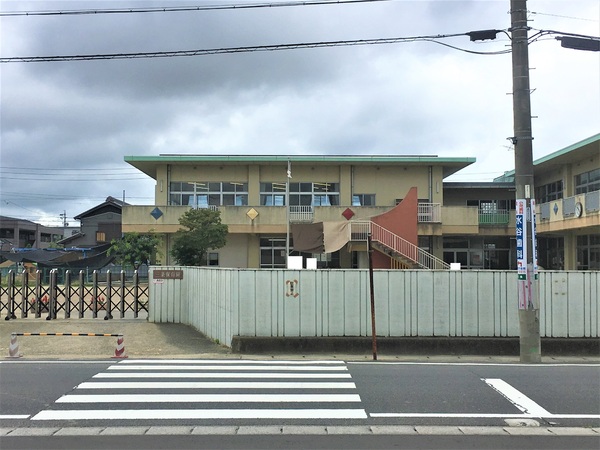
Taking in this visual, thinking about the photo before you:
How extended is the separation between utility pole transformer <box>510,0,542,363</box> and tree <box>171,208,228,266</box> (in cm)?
1816

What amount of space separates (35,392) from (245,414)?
367cm

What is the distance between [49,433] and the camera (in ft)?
20.1

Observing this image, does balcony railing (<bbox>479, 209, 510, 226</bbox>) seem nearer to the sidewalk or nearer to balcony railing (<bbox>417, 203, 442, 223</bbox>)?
balcony railing (<bbox>417, 203, 442, 223</bbox>)

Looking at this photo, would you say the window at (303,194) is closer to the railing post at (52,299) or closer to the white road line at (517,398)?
the railing post at (52,299)

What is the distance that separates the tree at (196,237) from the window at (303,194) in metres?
5.92

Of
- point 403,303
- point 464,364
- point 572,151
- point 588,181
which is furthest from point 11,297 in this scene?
point 588,181

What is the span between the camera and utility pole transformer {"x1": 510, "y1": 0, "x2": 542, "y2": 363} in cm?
1061

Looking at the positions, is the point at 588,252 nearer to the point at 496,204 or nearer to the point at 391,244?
the point at 496,204

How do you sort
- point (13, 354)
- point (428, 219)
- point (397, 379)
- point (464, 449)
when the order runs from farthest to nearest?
point (428, 219) < point (13, 354) < point (397, 379) < point (464, 449)

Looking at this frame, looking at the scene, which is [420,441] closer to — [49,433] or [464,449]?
[464,449]

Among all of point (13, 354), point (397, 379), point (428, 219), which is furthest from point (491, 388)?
point (428, 219)

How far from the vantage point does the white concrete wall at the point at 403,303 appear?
11.9 metres

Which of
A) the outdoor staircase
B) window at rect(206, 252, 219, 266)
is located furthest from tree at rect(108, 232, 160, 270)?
the outdoor staircase

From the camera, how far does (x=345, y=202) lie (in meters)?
32.2
